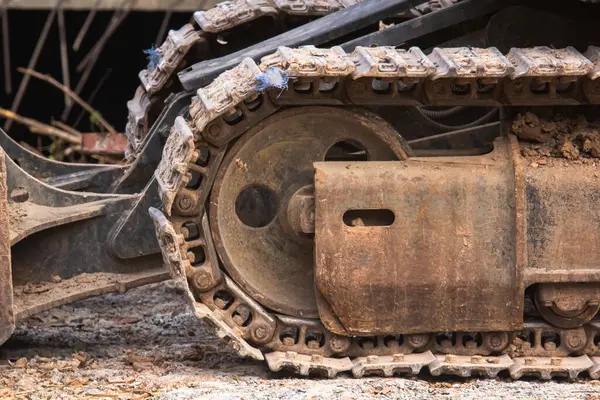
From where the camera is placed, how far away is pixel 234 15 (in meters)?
6.40

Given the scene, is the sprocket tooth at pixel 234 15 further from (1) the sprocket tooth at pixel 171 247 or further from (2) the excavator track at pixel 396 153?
(1) the sprocket tooth at pixel 171 247

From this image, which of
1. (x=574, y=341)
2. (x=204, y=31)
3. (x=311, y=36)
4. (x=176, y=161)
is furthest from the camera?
(x=204, y=31)

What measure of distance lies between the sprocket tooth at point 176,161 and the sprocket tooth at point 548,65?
57.7 inches

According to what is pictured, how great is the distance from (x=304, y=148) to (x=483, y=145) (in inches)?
37.1

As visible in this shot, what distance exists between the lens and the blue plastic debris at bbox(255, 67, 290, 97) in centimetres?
481

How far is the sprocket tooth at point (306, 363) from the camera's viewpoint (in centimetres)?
510

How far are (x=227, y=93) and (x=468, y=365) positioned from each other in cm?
166

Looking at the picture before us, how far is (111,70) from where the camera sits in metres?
11.0

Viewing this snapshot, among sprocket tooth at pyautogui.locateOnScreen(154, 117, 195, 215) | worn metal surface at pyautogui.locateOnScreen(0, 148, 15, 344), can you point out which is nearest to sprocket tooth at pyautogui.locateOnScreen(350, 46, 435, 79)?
sprocket tooth at pyautogui.locateOnScreen(154, 117, 195, 215)

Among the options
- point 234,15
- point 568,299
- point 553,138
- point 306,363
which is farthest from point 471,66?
point 234,15

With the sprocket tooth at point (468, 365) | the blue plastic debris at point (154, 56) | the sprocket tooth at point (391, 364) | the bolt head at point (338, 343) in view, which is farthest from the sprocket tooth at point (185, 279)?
the blue plastic debris at point (154, 56)

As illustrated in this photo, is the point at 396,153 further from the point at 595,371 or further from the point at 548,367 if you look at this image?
the point at 595,371

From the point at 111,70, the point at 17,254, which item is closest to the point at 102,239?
the point at 17,254

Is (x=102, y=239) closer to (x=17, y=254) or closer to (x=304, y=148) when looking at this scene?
(x=17, y=254)
